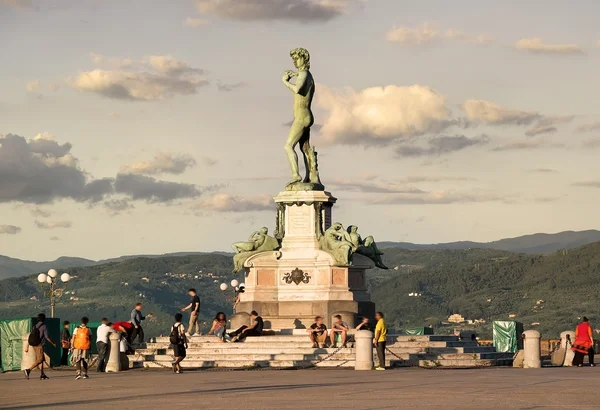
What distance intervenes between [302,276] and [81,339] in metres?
10.4

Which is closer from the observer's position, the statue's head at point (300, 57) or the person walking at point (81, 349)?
the person walking at point (81, 349)

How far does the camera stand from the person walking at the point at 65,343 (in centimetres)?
4441

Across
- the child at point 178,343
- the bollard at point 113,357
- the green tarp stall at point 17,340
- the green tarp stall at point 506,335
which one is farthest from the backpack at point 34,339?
the green tarp stall at point 506,335

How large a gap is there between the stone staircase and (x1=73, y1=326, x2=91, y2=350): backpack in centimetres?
429

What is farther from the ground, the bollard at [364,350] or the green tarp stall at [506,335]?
the green tarp stall at [506,335]

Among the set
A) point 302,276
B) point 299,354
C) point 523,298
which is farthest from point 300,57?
point 523,298

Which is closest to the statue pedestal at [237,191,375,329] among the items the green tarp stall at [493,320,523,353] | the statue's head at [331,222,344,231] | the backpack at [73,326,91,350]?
the statue's head at [331,222,344,231]

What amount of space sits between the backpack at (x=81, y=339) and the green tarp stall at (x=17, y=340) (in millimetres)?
8093

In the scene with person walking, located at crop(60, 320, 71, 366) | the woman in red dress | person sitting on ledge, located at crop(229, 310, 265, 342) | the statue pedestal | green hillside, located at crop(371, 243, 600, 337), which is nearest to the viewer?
the woman in red dress

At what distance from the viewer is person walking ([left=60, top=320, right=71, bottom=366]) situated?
4441 cm

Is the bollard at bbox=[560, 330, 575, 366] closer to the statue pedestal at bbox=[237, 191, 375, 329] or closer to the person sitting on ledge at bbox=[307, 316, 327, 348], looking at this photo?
the statue pedestal at bbox=[237, 191, 375, 329]

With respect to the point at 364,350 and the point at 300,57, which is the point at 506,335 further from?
the point at 364,350

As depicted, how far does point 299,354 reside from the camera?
40.2 metres

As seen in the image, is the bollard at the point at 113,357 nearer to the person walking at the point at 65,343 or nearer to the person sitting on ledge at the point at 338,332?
the person walking at the point at 65,343
